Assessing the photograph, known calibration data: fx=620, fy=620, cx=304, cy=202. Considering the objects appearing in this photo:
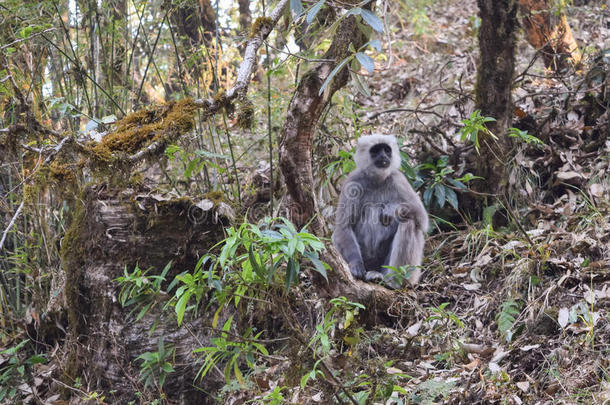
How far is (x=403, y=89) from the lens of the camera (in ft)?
31.1

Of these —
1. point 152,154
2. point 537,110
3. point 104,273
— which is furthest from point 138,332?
point 537,110

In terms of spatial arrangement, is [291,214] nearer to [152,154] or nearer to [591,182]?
[152,154]

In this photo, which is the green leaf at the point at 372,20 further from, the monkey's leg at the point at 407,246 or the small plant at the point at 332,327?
the monkey's leg at the point at 407,246

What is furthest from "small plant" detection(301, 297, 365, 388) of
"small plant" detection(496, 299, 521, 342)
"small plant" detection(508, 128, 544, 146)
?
"small plant" detection(508, 128, 544, 146)

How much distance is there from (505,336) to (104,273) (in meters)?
2.81

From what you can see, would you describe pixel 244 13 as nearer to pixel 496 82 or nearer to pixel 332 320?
pixel 496 82

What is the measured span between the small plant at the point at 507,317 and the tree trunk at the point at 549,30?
4075 mm

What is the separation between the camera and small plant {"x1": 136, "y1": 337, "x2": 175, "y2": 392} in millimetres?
3939

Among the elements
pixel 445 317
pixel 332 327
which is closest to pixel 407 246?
pixel 445 317

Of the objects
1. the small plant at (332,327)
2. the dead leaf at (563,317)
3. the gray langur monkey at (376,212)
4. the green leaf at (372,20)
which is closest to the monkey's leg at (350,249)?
the gray langur monkey at (376,212)

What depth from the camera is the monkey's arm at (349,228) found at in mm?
5852

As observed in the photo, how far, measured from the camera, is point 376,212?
6.24m

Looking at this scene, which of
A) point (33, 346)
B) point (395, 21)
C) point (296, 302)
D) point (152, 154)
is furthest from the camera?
point (395, 21)

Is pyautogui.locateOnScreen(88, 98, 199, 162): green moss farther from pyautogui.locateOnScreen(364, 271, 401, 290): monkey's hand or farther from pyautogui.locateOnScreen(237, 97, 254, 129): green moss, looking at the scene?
pyautogui.locateOnScreen(364, 271, 401, 290): monkey's hand
